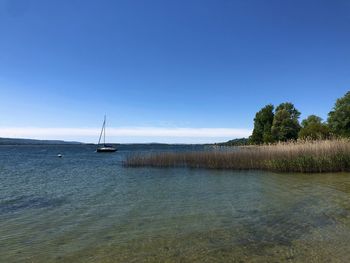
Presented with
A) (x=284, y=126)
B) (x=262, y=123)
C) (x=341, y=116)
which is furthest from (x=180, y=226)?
(x=262, y=123)

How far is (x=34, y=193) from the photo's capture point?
12688mm

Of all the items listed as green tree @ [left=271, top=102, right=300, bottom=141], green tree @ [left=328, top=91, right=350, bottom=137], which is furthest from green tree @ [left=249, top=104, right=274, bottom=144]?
green tree @ [left=328, top=91, right=350, bottom=137]

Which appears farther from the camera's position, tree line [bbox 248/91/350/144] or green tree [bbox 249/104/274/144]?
green tree [bbox 249/104/274/144]

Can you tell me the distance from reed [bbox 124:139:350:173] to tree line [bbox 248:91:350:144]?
15.3m

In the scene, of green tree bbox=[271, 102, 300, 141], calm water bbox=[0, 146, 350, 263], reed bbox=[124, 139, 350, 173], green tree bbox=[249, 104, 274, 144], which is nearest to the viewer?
calm water bbox=[0, 146, 350, 263]

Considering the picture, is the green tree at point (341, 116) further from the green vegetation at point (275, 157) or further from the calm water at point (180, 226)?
the calm water at point (180, 226)

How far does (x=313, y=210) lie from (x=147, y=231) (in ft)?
14.2

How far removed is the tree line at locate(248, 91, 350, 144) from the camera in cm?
4078

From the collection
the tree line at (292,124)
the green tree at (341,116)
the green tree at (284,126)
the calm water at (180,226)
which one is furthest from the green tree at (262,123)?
the calm water at (180,226)

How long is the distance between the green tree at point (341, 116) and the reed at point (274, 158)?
26307mm

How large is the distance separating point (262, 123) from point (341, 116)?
20.3 metres

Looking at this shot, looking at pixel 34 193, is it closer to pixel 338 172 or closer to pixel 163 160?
pixel 163 160

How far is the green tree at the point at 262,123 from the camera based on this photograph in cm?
6222

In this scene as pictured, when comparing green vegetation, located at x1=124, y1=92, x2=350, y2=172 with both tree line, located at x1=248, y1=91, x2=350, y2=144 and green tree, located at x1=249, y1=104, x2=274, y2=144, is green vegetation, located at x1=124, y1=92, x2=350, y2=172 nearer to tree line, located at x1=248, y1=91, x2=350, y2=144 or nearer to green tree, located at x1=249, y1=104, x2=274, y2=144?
tree line, located at x1=248, y1=91, x2=350, y2=144
